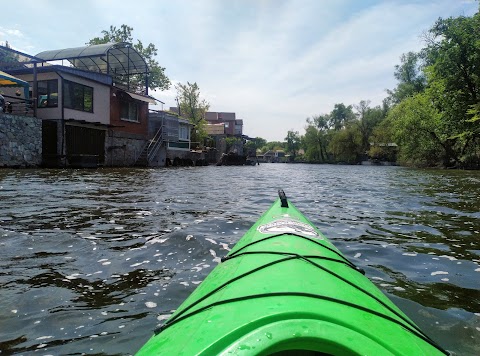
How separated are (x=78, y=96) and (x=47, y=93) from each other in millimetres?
1756

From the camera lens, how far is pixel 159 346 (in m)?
1.35

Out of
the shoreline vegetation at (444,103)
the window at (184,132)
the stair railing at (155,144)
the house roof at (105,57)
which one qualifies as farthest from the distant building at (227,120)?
the house roof at (105,57)

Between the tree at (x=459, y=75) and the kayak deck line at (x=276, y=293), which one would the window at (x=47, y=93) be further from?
the tree at (x=459, y=75)

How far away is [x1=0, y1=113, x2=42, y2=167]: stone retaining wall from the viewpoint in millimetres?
16812

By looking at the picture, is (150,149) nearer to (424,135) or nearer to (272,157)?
(424,135)

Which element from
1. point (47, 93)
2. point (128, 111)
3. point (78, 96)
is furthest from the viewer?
point (128, 111)

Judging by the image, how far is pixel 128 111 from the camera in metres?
27.5

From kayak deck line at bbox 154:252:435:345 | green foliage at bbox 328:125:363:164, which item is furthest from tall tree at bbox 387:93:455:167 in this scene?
kayak deck line at bbox 154:252:435:345

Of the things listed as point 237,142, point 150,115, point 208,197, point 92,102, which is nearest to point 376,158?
point 237,142

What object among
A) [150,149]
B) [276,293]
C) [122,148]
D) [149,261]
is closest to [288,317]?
[276,293]

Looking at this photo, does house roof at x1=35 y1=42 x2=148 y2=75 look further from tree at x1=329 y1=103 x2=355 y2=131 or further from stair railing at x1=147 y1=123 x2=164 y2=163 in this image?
tree at x1=329 y1=103 x2=355 y2=131

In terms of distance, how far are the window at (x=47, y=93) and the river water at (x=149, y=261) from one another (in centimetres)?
1452

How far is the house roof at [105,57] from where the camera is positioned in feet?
79.6

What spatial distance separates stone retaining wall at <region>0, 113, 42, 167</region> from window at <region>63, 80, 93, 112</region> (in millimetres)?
2800
